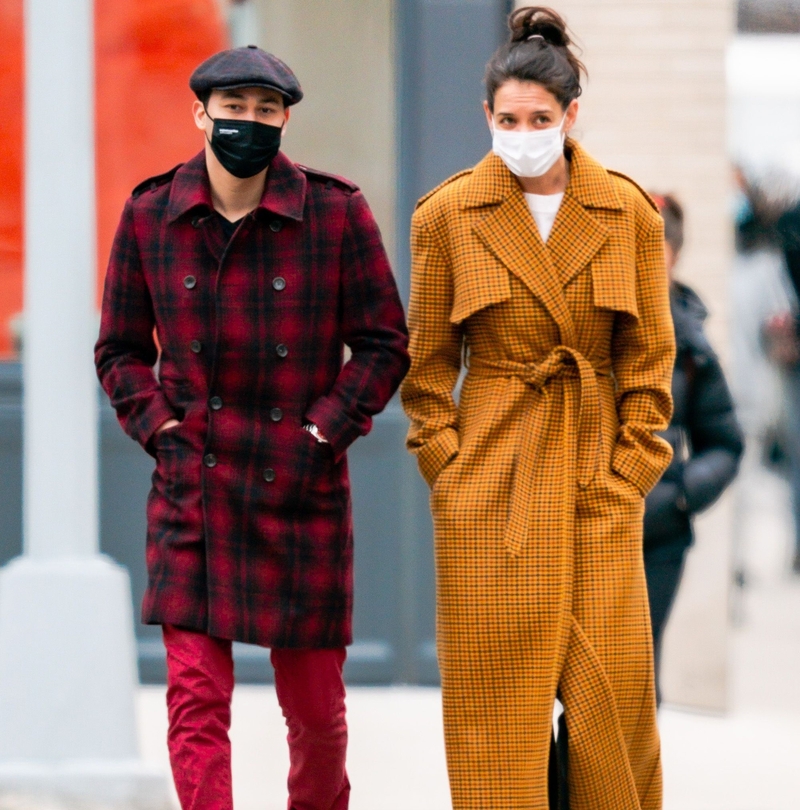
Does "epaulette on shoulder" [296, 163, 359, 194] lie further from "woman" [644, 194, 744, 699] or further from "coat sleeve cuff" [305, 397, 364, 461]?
"woman" [644, 194, 744, 699]

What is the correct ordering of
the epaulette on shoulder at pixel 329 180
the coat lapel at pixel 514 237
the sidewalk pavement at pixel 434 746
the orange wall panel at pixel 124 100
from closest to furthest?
the coat lapel at pixel 514 237 < the epaulette on shoulder at pixel 329 180 < the sidewalk pavement at pixel 434 746 < the orange wall panel at pixel 124 100

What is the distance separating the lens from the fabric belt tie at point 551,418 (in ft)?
13.2

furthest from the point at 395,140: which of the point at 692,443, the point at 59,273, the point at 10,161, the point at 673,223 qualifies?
the point at 692,443

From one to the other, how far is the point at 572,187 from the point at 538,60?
0.32 metres

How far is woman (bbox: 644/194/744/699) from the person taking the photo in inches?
188

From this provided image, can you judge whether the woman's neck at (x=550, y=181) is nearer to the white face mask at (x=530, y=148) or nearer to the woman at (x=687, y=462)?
the white face mask at (x=530, y=148)

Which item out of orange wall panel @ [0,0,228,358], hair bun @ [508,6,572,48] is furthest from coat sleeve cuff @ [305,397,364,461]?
orange wall panel @ [0,0,228,358]

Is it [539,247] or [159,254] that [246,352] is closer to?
[159,254]

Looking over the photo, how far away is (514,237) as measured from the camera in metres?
4.05

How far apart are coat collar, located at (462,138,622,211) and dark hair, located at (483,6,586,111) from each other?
0.16m

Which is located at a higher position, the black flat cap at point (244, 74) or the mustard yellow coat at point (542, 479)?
the black flat cap at point (244, 74)

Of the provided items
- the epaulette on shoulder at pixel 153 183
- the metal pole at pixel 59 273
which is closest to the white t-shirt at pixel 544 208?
the epaulette on shoulder at pixel 153 183

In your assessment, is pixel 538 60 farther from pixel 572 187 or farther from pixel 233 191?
pixel 233 191

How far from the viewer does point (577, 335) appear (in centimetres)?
405
